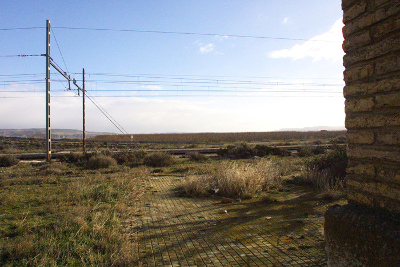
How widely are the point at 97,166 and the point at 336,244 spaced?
49.8 ft

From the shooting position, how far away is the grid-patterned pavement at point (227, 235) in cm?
417

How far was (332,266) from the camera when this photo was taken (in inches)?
121

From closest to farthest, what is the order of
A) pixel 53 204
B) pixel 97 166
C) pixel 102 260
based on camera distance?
pixel 102 260
pixel 53 204
pixel 97 166

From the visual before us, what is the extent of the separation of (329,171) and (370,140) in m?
8.01

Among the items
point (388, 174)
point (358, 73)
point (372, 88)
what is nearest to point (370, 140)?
point (388, 174)

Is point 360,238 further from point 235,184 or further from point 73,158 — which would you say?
point 73,158

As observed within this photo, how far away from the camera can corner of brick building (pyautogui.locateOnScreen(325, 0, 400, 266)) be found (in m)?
2.64

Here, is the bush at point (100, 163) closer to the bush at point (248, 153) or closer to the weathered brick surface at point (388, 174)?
the bush at point (248, 153)

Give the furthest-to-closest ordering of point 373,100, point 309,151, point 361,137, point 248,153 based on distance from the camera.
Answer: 1. point 248,153
2. point 309,151
3. point 361,137
4. point 373,100

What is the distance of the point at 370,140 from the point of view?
2.91 m

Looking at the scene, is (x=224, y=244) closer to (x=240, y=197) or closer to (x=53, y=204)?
(x=240, y=197)

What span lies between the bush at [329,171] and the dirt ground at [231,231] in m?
1.03

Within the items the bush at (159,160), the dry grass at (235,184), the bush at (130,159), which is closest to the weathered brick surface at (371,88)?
the dry grass at (235,184)

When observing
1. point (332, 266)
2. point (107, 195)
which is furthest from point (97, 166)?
point (332, 266)
